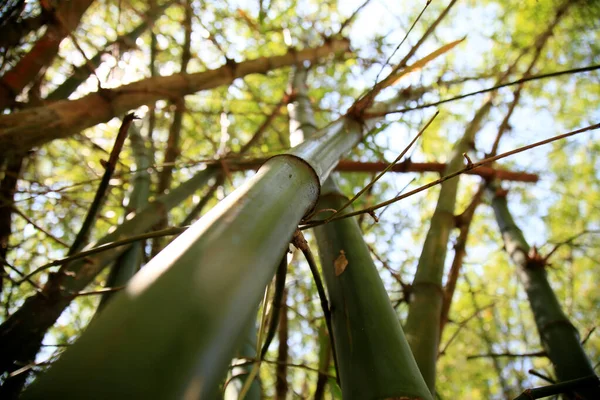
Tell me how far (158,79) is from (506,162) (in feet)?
8.93

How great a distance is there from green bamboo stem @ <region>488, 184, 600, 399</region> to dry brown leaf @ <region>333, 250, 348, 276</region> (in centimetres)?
72

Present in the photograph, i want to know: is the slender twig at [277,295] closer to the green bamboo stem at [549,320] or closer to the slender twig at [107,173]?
the slender twig at [107,173]

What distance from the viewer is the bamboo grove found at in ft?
1.45

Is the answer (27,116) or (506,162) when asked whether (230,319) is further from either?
(506,162)

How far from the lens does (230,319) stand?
1.42 ft

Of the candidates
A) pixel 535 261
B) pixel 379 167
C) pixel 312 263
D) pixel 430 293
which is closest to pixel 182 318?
pixel 312 263

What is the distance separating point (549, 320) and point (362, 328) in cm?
93

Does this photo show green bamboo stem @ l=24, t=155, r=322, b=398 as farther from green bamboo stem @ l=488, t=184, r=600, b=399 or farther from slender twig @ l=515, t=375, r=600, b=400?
green bamboo stem @ l=488, t=184, r=600, b=399

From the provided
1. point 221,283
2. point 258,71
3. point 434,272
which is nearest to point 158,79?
point 258,71

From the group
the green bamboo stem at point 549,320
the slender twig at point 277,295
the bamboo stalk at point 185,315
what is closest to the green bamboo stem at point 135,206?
the slender twig at point 277,295

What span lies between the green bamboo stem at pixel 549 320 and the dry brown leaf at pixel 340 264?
0.72 meters

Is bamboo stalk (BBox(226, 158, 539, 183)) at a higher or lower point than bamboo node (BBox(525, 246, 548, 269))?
higher

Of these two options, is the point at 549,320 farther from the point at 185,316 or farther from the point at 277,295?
the point at 185,316

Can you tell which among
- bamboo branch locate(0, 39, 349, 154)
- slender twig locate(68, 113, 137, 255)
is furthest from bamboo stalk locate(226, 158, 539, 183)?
slender twig locate(68, 113, 137, 255)
